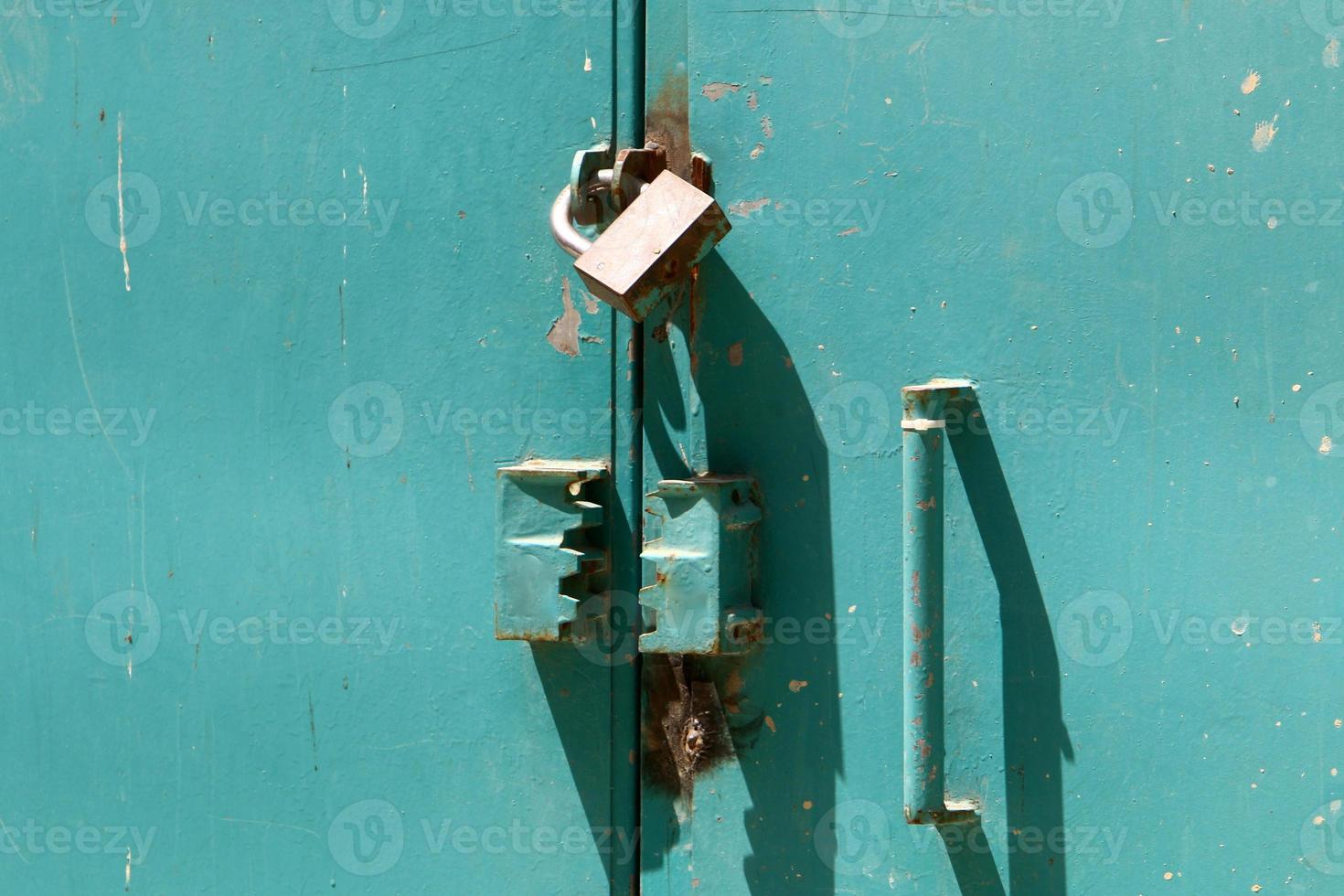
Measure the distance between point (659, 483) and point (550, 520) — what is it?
10 centimetres

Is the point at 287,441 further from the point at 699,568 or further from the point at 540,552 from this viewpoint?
the point at 699,568

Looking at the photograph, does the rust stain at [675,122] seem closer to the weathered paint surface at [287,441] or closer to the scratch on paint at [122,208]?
the weathered paint surface at [287,441]

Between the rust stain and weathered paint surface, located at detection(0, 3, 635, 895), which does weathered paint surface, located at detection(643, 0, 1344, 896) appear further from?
weathered paint surface, located at detection(0, 3, 635, 895)

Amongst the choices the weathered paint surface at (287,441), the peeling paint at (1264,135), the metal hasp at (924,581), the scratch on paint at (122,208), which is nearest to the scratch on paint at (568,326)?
the weathered paint surface at (287,441)

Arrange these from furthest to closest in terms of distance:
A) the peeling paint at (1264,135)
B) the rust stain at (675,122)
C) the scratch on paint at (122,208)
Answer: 1. the scratch on paint at (122,208)
2. the rust stain at (675,122)
3. the peeling paint at (1264,135)

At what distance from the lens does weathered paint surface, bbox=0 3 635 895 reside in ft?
3.76

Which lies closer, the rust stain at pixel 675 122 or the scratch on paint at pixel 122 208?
the rust stain at pixel 675 122

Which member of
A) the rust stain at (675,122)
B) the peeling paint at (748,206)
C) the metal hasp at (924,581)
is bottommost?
the metal hasp at (924,581)

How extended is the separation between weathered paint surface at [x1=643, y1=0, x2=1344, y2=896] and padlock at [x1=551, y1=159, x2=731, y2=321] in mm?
70

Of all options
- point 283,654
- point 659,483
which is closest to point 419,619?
point 283,654

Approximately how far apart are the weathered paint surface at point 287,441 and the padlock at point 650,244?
104 millimetres

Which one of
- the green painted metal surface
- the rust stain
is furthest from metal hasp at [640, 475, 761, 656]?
the rust stain

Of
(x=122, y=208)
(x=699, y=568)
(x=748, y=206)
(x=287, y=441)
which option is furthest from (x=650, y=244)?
(x=122, y=208)

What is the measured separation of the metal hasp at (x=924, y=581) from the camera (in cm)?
103
